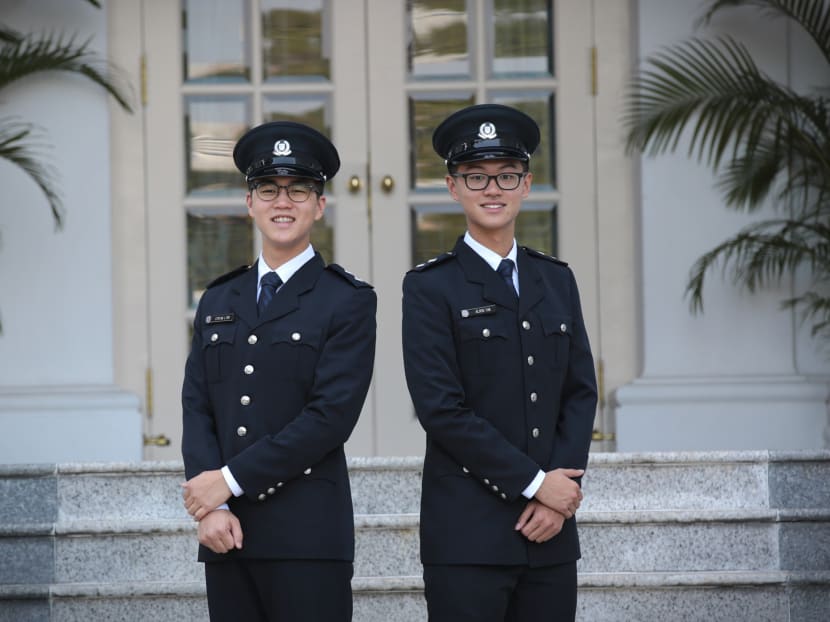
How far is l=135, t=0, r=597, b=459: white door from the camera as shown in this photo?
17.9 ft

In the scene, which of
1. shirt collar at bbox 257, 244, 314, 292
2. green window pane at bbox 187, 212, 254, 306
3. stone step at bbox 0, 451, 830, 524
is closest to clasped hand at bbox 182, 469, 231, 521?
shirt collar at bbox 257, 244, 314, 292

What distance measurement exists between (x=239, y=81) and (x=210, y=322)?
2.86 m

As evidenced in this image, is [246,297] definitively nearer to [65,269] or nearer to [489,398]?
[489,398]

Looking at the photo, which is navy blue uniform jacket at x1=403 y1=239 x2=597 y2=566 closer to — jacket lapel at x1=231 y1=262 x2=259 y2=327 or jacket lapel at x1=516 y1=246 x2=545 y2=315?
jacket lapel at x1=516 y1=246 x2=545 y2=315

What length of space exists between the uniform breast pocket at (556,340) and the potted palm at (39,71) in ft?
9.15

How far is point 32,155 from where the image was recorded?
5.27m

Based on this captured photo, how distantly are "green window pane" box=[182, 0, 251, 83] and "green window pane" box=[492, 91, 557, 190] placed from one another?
42.2 inches

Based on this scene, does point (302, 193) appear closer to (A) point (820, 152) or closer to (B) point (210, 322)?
(B) point (210, 322)

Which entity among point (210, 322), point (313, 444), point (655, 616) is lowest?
point (655, 616)

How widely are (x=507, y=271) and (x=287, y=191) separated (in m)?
0.50

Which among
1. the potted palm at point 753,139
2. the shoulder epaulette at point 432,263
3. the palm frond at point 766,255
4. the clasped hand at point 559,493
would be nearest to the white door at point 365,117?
the potted palm at point 753,139

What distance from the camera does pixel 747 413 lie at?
5.27m

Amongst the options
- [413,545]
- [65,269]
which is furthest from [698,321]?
[65,269]

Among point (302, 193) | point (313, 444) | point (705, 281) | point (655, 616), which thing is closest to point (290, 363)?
point (313, 444)
